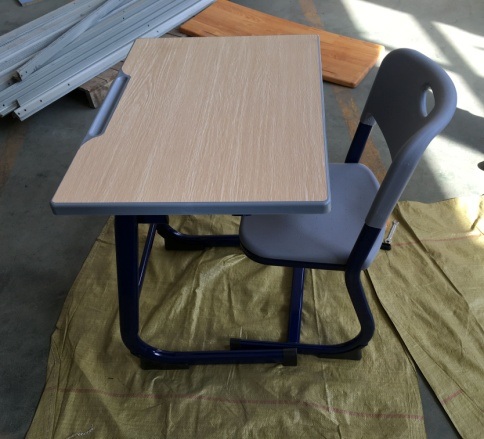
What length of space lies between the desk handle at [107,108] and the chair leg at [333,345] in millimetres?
695

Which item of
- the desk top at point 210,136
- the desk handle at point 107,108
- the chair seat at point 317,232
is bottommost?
the chair seat at point 317,232

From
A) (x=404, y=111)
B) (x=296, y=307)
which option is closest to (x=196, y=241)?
(x=296, y=307)

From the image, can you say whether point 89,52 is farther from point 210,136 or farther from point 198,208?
point 198,208

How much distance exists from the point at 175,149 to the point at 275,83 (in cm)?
36

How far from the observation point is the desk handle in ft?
3.48

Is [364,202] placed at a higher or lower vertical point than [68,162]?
higher

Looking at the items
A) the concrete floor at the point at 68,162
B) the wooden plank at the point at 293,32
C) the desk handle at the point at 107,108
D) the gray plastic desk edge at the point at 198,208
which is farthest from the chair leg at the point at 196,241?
the wooden plank at the point at 293,32

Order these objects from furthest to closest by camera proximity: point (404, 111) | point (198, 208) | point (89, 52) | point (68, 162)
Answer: point (89, 52)
point (68, 162)
point (404, 111)
point (198, 208)

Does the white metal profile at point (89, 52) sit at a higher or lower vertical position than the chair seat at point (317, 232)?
lower

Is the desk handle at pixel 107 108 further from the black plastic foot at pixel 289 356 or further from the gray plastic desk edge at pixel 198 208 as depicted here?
the black plastic foot at pixel 289 356

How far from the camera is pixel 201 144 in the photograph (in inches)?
39.1

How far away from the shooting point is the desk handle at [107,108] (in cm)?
106

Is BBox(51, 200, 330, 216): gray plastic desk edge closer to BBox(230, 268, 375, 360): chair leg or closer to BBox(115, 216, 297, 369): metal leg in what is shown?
BBox(115, 216, 297, 369): metal leg

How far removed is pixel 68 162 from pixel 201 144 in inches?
60.6
